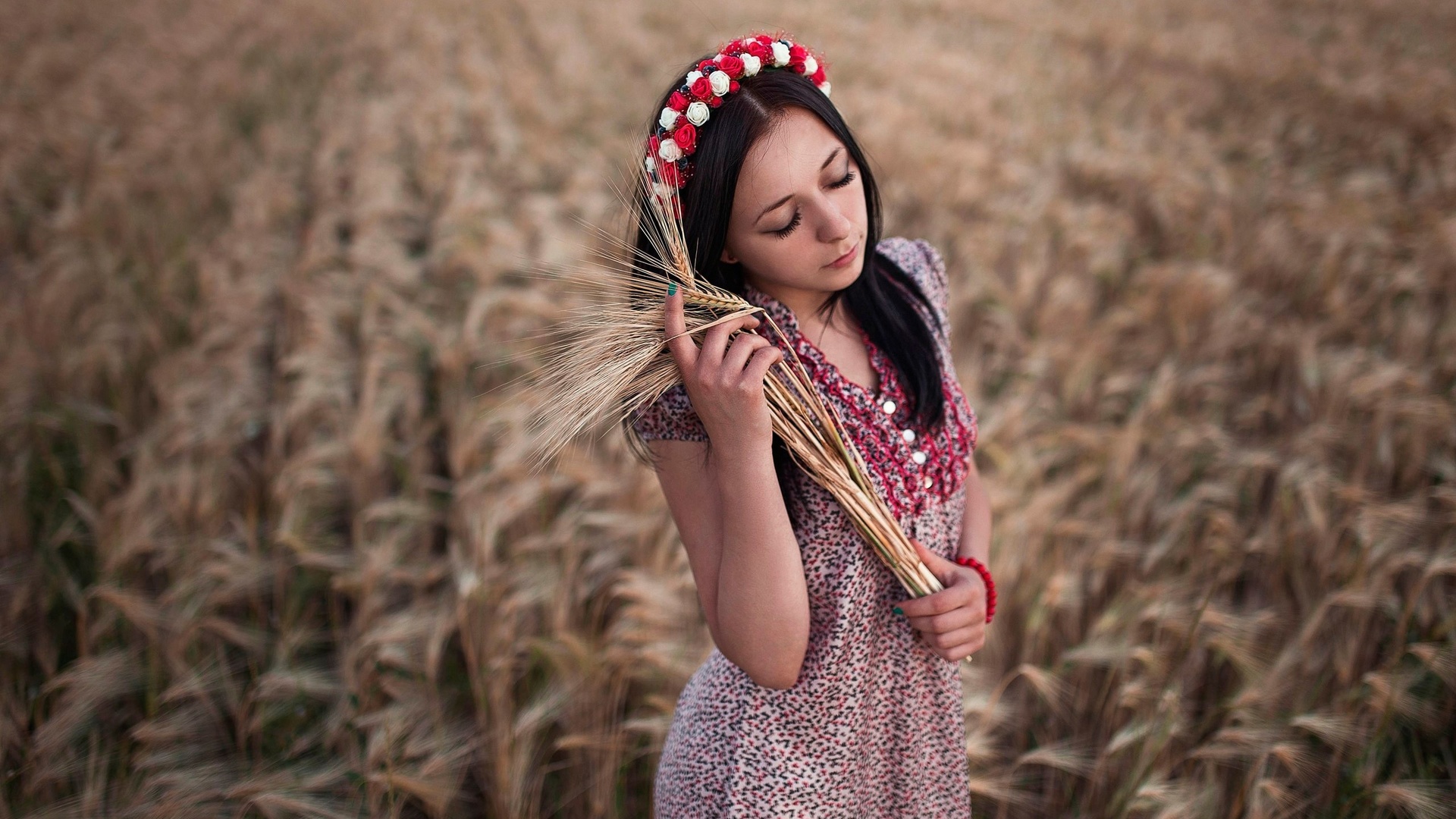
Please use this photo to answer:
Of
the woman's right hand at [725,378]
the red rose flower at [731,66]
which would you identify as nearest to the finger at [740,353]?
the woman's right hand at [725,378]

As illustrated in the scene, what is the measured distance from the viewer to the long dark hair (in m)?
1.15

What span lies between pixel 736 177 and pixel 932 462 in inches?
22.0

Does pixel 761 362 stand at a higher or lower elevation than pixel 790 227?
lower

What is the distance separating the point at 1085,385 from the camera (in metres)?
3.50

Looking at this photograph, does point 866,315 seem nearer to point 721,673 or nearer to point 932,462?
point 932,462

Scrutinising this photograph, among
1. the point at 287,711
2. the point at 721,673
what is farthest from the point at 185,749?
the point at 721,673

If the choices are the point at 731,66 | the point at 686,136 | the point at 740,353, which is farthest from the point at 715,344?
the point at 731,66

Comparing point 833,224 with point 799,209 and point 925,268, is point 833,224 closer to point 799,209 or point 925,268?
point 799,209

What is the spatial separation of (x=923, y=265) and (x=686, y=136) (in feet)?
1.99

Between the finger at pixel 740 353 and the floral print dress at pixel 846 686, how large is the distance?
0.16 metres

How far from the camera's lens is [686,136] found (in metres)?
1.15

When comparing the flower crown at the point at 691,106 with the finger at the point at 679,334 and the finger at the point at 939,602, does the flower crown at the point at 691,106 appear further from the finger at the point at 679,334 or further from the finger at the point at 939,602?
the finger at the point at 939,602

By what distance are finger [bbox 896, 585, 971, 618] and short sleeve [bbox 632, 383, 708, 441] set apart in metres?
0.41

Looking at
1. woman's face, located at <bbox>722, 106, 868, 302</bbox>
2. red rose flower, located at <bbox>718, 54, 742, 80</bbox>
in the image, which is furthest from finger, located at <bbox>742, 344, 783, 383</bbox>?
red rose flower, located at <bbox>718, 54, 742, 80</bbox>
